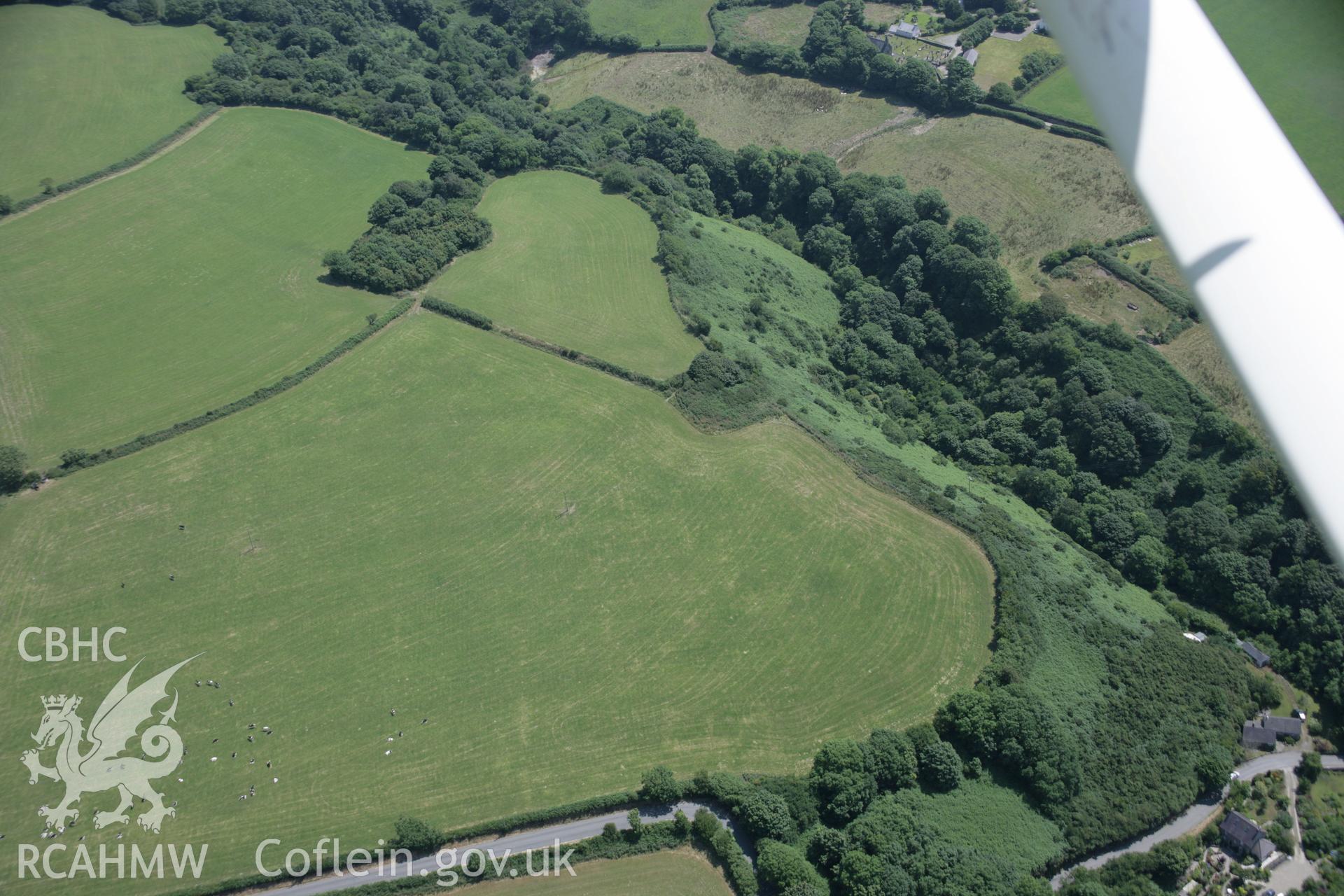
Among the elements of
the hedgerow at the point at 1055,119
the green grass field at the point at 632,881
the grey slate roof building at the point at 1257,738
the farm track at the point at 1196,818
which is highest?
the hedgerow at the point at 1055,119

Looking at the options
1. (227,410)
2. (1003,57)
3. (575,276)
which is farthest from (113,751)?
(1003,57)

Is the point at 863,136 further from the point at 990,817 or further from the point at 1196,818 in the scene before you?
the point at 990,817

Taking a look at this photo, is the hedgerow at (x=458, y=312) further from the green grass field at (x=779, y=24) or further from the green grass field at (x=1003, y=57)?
the green grass field at (x=1003, y=57)

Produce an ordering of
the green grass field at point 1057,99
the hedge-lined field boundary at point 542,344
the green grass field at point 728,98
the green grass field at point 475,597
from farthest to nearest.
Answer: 1. the green grass field at point 728,98
2. the green grass field at point 1057,99
3. the hedge-lined field boundary at point 542,344
4. the green grass field at point 475,597

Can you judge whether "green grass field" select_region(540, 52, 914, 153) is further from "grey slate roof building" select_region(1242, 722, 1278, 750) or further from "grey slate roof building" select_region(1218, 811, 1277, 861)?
"grey slate roof building" select_region(1218, 811, 1277, 861)

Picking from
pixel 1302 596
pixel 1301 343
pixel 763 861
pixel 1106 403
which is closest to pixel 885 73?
pixel 1106 403

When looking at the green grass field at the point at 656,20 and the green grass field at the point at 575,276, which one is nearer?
the green grass field at the point at 575,276

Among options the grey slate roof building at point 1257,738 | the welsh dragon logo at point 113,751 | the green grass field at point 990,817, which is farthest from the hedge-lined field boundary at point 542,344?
the grey slate roof building at point 1257,738
